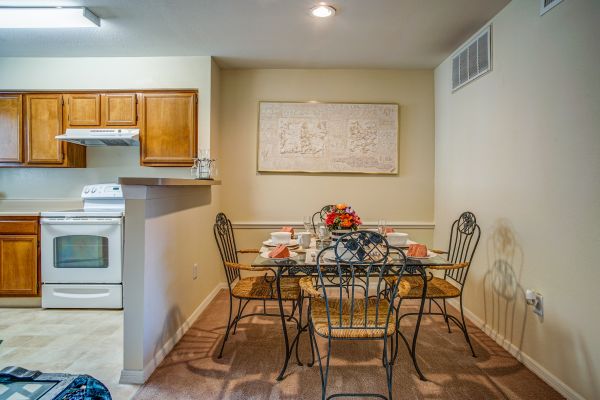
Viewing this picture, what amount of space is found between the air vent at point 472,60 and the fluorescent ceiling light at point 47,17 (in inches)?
123

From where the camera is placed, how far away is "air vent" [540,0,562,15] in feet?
6.66

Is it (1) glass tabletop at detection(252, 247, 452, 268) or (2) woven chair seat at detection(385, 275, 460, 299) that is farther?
(2) woven chair seat at detection(385, 275, 460, 299)

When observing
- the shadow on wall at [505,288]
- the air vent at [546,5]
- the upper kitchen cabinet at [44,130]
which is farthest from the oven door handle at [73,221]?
the air vent at [546,5]

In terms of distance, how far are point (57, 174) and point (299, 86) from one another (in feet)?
9.46

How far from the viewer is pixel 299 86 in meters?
3.87

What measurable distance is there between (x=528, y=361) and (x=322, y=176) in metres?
2.45

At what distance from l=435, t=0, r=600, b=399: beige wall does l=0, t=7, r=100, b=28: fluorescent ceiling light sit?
317 centimetres

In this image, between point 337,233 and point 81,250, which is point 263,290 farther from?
point 81,250

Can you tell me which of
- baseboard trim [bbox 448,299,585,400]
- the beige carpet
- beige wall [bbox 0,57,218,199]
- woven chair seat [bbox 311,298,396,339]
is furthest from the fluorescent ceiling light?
baseboard trim [bbox 448,299,585,400]

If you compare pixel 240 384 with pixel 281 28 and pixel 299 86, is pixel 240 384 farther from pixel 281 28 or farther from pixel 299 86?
pixel 299 86

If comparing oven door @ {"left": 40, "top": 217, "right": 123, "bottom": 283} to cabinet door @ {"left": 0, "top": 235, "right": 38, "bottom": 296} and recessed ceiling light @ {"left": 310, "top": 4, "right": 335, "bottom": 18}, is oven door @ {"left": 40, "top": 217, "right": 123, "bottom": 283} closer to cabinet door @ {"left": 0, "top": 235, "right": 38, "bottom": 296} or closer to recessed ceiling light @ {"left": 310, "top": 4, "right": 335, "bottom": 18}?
cabinet door @ {"left": 0, "top": 235, "right": 38, "bottom": 296}

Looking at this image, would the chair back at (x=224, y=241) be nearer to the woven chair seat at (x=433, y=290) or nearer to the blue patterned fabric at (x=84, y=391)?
the woven chair seat at (x=433, y=290)

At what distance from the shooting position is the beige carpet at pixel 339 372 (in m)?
1.95

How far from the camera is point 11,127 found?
3586 millimetres
